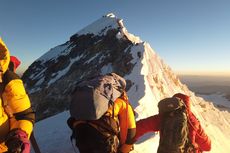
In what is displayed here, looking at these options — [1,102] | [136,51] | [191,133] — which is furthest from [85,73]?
[1,102]

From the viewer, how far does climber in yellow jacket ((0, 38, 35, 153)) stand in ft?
16.0

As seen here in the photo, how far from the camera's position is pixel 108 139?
5551 millimetres

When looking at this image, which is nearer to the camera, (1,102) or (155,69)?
(1,102)

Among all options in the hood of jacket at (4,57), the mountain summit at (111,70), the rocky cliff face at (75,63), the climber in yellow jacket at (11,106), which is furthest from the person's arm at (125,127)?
the rocky cliff face at (75,63)

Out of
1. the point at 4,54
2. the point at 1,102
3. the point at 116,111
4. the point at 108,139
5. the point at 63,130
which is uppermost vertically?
the point at 4,54

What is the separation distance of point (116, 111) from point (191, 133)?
1.84m

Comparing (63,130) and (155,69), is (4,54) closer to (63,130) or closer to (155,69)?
(63,130)

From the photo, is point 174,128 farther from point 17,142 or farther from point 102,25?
point 102,25

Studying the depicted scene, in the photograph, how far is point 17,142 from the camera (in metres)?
4.59

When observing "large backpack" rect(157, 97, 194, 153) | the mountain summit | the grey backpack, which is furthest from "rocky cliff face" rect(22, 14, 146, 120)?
the grey backpack

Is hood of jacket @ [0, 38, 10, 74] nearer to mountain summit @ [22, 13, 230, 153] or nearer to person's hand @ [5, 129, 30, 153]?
person's hand @ [5, 129, 30, 153]

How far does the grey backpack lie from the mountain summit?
4.26 m

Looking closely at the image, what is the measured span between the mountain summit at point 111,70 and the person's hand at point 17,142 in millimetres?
5378

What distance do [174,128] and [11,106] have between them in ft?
9.88
